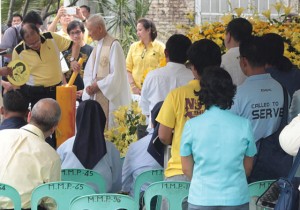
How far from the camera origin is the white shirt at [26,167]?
5.53 meters

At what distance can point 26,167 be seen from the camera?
553cm

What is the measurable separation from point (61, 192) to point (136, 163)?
4.52 ft

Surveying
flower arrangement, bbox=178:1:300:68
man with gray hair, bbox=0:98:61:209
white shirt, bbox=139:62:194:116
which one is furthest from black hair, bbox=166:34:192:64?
man with gray hair, bbox=0:98:61:209

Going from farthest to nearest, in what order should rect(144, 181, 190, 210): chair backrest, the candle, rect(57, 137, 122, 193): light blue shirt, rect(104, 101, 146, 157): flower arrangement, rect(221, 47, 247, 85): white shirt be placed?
the candle < rect(104, 101, 146, 157): flower arrangement < rect(221, 47, 247, 85): white shirt < rect(57, 137, 122, 193): light blue shirt < rect(144, 181, 190, 210): chair backrest

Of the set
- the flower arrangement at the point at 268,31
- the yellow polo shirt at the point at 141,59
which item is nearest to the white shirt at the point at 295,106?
the flower arrangement at the point at 268,31

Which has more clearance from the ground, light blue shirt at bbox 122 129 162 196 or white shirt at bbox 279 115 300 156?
white shirt at bbox 279 115 300 156

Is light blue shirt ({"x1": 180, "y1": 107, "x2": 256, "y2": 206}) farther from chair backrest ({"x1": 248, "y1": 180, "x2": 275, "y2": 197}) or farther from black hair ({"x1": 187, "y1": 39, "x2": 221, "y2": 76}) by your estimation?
black hair ({"x1": 187, "y1": 39, "x2": 221, "y2": 76})

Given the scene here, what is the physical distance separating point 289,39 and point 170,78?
4.37 feet

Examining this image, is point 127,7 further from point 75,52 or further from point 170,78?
point 170,78

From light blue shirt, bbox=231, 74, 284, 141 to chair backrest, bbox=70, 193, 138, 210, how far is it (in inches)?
49.8

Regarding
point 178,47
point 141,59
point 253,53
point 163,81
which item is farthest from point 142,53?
point 253,53

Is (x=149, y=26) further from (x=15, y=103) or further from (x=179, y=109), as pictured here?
(x=179, y=109)

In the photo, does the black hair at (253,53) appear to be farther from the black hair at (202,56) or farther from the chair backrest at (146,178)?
the chair backrest at (146,178)

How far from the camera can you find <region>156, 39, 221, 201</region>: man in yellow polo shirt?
5.63 metres
